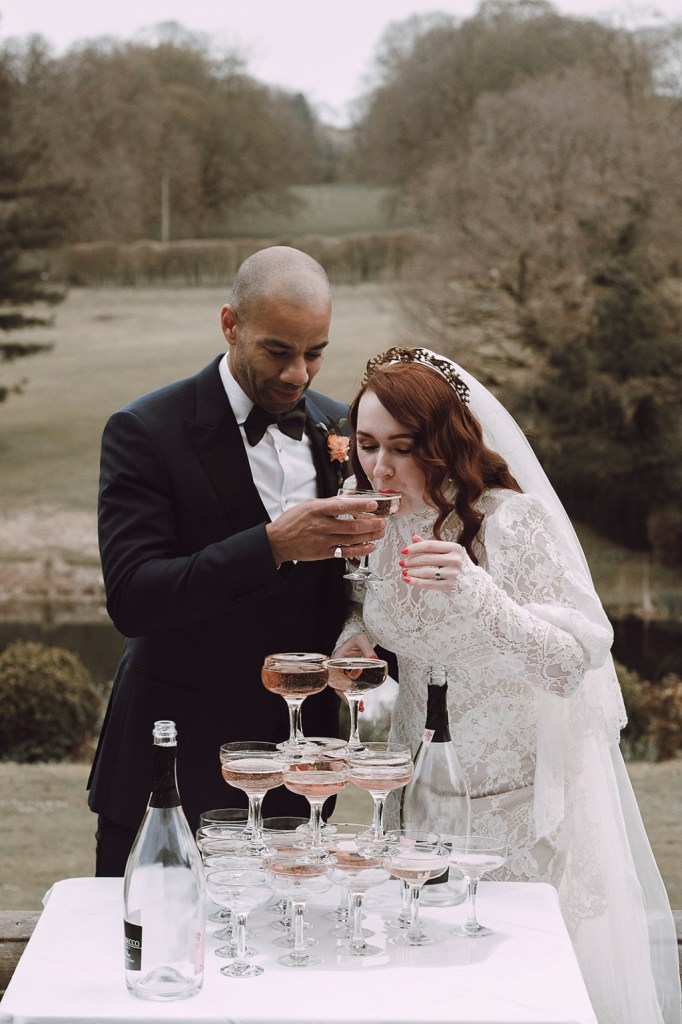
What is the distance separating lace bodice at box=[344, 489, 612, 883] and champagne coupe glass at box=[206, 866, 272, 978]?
0.73m

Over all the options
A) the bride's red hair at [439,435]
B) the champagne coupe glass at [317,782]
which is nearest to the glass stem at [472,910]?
the champagne coupe glass at [317,782]

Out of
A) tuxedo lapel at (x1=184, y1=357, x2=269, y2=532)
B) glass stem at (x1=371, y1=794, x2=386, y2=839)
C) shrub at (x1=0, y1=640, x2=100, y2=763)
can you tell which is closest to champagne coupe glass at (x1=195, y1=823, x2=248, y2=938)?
glass stem at (x1=371, y1=794, x2=386, y2=839)

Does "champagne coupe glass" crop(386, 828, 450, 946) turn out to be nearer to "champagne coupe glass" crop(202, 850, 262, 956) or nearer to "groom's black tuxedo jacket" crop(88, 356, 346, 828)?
"champagne coupe glass" crop(202, 850, 262, 956)

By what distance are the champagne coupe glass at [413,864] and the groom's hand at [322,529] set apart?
0.63 m

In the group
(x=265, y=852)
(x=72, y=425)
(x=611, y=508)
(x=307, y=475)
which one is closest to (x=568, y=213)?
(x=611, y=508)

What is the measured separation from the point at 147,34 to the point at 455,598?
10540mm

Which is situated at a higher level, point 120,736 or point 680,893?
point 120,736

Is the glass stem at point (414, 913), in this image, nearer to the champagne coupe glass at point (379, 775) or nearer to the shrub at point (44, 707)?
the champagne coupe glass at point (379, 775)

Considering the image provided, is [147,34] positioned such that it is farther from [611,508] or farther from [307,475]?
[307,475]

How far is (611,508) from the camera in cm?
1260

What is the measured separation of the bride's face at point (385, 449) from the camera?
9.29 feet

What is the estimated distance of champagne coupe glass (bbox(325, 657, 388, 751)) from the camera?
234cm

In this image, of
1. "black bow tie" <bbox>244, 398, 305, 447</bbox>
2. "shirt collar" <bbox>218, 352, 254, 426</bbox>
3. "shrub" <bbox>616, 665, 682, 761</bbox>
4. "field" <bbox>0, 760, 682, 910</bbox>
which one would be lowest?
"shrub" <bbox>616, 665, 682, 761</bbox>

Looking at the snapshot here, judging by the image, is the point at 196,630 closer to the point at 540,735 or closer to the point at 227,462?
the point at 227,462
